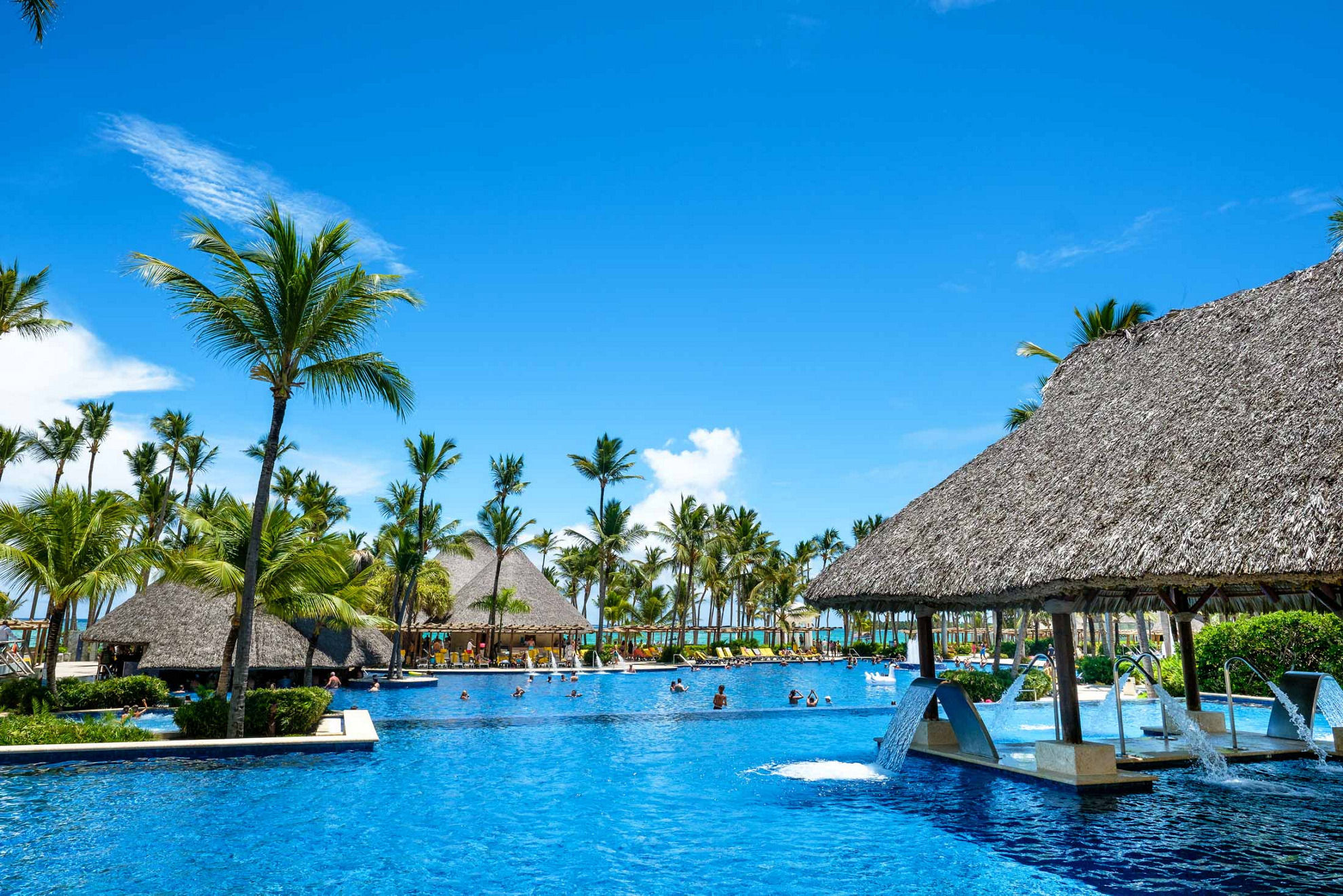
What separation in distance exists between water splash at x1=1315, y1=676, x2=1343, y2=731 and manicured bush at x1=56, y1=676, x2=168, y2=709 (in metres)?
→ 24.8

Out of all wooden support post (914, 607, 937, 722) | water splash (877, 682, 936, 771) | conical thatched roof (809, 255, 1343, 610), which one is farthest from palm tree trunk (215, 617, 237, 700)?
wooden support post (914, 607, 937, 722)

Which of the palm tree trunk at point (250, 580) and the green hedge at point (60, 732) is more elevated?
the palm tree trunk at point (250, 580)

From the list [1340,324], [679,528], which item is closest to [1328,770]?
[1340,324]

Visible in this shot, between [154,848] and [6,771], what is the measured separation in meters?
5.38

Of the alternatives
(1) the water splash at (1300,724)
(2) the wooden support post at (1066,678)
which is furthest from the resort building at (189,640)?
(1) the water splash at (1300,724)

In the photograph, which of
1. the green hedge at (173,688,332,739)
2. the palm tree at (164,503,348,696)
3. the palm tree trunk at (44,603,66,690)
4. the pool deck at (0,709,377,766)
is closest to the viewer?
the pool deck at (0,709,377,766)

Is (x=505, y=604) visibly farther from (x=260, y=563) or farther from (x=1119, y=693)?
(x=1119, y=693)

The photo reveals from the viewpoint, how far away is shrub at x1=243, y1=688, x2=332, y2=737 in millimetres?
14430

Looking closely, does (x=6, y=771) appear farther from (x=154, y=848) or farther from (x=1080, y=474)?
(x=1080, y=474)

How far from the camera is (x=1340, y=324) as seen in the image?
10852mm

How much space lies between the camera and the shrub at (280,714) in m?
14.4

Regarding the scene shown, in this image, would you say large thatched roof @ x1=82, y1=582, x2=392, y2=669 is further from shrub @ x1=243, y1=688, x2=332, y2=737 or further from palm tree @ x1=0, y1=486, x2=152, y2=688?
shrub @ x1=243, y1=688, x2=332, y2=737

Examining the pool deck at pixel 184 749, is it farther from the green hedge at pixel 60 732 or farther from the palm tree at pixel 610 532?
the palm tree at pixel 610 532

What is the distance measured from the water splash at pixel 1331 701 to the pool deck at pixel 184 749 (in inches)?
615
